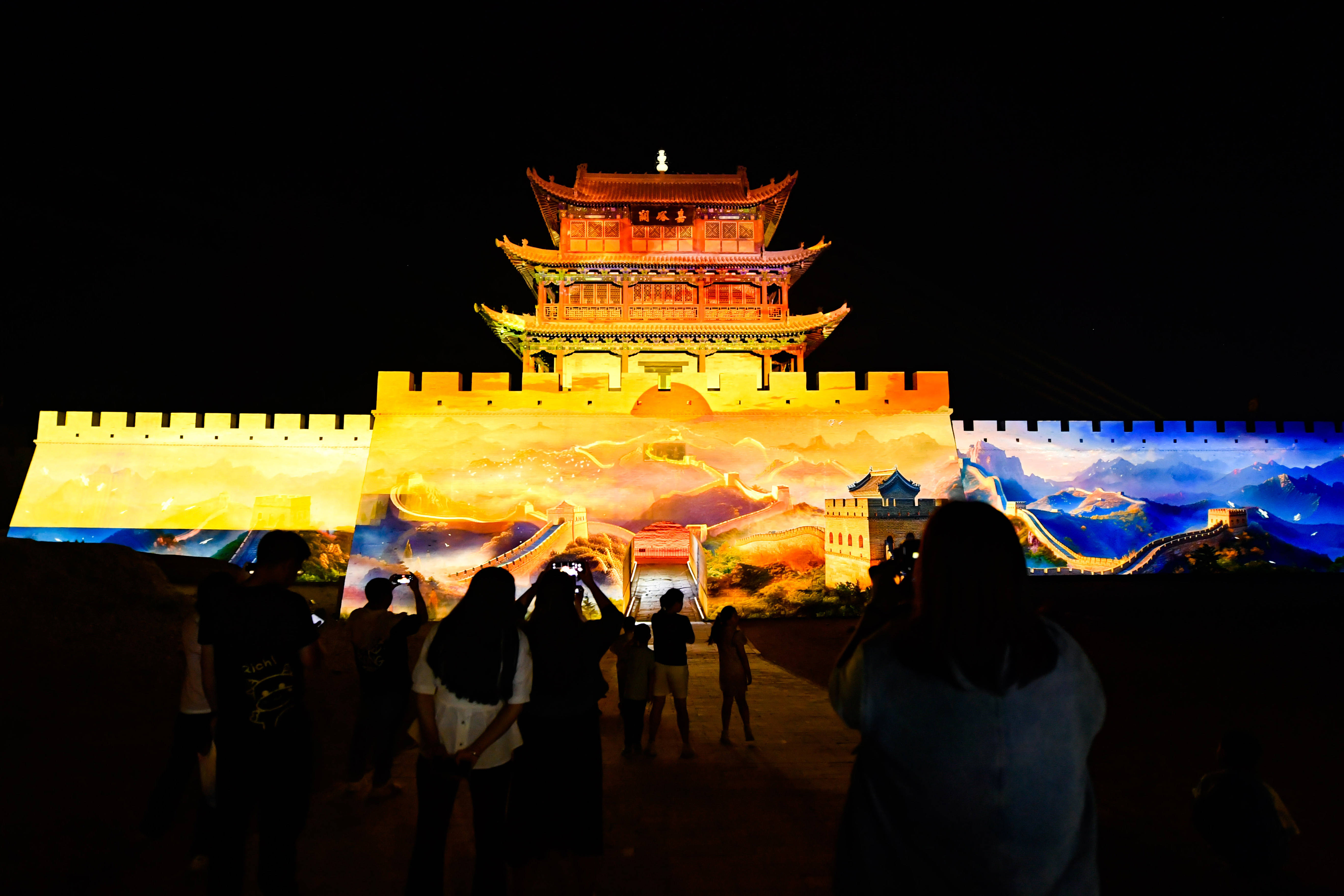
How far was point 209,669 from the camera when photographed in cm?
271

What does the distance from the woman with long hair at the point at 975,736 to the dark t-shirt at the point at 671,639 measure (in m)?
3.75

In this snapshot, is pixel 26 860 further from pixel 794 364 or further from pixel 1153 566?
pixel 1153 566

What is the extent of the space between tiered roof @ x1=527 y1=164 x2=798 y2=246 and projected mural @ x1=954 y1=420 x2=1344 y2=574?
22.3 ft

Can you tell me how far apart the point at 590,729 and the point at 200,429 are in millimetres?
16727

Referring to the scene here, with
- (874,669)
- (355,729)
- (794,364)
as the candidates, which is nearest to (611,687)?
(355,729)

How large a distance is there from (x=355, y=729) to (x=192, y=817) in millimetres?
949

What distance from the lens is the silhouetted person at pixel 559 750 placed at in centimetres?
287

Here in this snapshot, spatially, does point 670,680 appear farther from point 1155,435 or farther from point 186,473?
point 1155,435

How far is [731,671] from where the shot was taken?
17.8ft

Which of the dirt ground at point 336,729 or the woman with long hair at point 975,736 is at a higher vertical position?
the woman with long hair at point 975,736

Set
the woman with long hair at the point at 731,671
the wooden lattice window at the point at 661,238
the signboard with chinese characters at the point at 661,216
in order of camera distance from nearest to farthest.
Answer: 1. the woman with long hair at the point at 731,671
2. the wooden lattice window at the point at 661,238
3. the signboard with chinese characters at the point at 661,216

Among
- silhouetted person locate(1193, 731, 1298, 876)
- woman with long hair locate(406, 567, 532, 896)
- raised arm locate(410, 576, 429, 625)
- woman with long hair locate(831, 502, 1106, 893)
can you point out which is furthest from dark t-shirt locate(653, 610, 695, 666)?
woman with long hair locate(831, 502, 1106, 893)

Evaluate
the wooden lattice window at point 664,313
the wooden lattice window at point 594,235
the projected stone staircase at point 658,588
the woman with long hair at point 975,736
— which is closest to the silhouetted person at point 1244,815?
the woman with long hair at point 975,736

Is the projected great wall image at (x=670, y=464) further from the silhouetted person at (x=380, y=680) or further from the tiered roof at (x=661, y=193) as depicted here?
the silhouetted person at (x=380, y=680)
